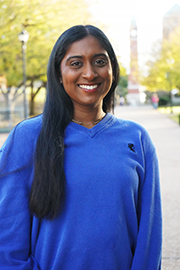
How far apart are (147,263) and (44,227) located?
1.93ft

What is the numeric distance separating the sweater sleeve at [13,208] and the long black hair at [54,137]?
5 centimetres

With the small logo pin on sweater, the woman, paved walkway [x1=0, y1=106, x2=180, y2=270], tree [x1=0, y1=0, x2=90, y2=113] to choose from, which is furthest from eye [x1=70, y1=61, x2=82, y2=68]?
tree [x1=0, y1=0, x2=90, y2=113]

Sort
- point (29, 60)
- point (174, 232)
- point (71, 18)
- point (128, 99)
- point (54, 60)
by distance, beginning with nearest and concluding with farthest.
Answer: point (54, 60) < point (174, 232) < point (71, 18) < point (29, 60) < point (128, 99)

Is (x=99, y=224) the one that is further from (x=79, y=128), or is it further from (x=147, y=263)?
(x=79, y=128)

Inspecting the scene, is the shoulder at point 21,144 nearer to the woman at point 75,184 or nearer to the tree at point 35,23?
the woman at point 75,184

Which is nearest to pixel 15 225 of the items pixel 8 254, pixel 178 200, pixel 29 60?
pixel 8 254

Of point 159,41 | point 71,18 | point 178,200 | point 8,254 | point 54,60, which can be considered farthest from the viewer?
→ point 159,41

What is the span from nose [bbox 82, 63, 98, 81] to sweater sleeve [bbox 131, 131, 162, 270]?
1.60ft

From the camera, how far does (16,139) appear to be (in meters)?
1.65

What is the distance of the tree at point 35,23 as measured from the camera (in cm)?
1609

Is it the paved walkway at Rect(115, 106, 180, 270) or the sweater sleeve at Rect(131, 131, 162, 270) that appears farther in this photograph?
the paved walkway at Rect(115, 106, 180, 270)

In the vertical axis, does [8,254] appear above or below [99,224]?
below

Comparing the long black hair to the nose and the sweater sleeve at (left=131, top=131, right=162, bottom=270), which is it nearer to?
the nose

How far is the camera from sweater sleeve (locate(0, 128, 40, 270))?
1.61 metres
